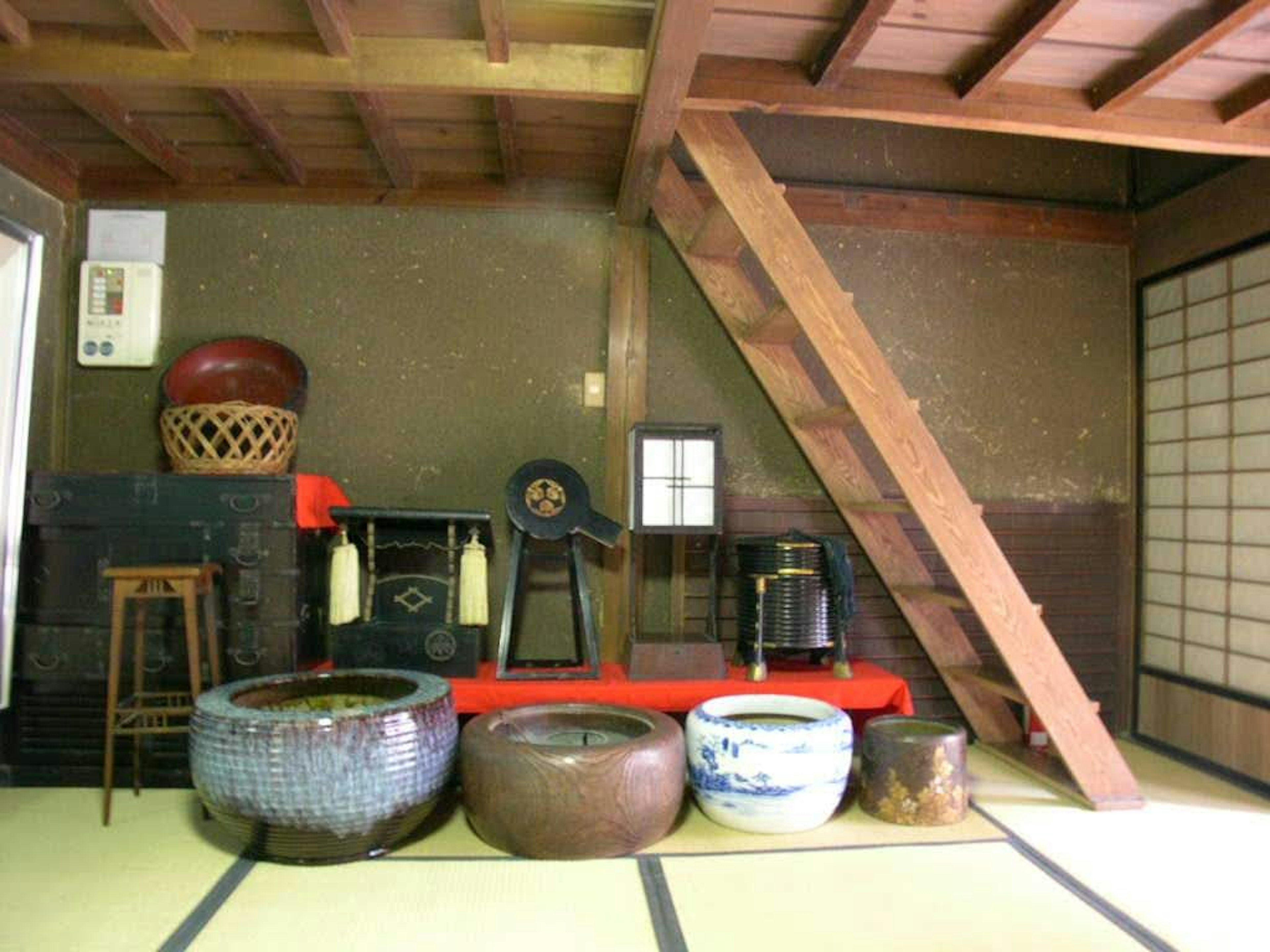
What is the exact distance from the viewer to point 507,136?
3.10 m

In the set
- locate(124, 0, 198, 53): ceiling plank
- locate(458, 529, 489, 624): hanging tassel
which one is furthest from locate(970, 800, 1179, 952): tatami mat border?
locate(124, 0, 198, 53): ceiling plank

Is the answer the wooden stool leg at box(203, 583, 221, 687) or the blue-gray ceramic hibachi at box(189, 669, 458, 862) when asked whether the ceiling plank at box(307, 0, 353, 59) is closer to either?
the wooden stool leg at box(203, 583, 221, 687)

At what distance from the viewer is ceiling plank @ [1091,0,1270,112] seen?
88.4 inches

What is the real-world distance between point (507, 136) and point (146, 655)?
84.4 inches

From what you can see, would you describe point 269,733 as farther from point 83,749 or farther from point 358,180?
point 358,180

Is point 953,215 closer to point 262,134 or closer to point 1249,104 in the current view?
→ point 1249,104

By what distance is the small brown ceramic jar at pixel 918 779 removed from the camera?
2.66 m

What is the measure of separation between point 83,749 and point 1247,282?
4430 millimetres

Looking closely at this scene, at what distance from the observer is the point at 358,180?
139 inches

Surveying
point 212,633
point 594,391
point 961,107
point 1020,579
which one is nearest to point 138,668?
point 212,633

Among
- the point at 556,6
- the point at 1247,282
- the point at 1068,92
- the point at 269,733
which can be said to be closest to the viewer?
the point at 269,733

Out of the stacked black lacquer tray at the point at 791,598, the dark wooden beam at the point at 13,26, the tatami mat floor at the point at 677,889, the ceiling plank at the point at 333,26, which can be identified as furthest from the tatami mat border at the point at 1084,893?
the dark wooden beam at the point at 13,26

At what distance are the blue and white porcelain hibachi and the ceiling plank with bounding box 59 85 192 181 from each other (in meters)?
2.74

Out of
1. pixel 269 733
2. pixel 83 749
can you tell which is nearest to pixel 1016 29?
pixel 269 733
